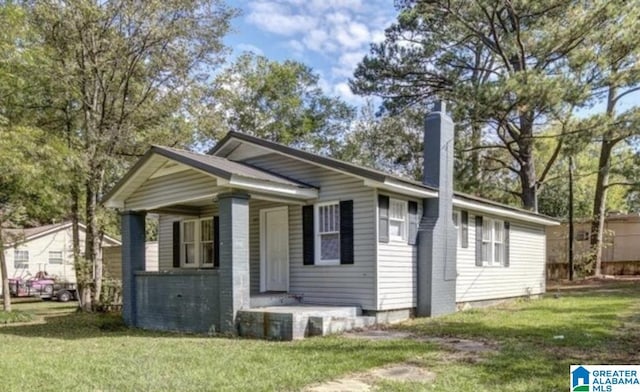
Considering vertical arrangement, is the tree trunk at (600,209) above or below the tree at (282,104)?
below

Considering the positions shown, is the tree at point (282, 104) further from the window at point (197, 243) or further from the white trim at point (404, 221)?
the white trim at point (404, 221)

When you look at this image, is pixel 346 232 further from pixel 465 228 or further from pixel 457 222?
pixel 465 228

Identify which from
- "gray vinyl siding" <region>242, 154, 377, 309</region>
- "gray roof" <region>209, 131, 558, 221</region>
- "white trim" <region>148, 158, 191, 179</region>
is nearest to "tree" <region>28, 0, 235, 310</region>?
"gray roof" <region>209, 131, 558, 221</region>

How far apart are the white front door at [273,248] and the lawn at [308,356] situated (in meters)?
2.91

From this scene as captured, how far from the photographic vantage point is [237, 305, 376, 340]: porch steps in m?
9.55

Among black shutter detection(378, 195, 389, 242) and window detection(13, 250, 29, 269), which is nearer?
black shutter detection(378, 195, 389, 242)

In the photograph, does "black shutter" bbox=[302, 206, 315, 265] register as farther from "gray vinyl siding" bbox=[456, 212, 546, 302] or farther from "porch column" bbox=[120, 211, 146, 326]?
"gray vinyl siding" bbox=[456, 212, 546, 302]

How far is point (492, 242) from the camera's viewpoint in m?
15.5

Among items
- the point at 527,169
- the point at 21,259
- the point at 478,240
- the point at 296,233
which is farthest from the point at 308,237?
the point at 21,259

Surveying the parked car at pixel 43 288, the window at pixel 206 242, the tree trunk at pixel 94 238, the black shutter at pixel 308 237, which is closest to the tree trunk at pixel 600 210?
the black shutter at pixel 308 237

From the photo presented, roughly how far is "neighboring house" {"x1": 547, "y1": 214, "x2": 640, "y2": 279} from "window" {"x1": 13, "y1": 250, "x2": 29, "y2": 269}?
2739cm

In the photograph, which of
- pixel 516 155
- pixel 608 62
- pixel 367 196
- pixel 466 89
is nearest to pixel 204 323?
pixel 367 196

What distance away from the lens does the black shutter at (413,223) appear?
481 inches

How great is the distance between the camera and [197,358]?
762cm
